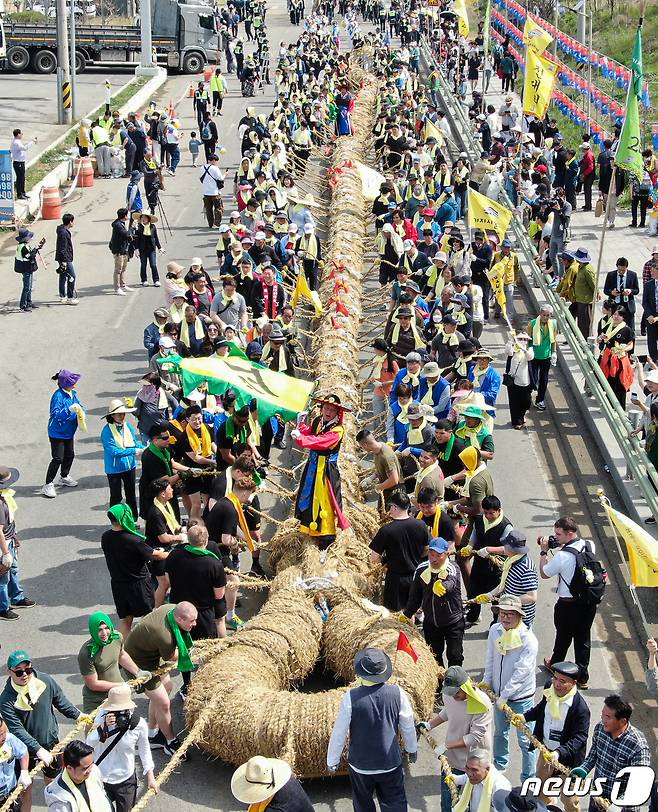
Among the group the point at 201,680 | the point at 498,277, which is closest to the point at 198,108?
the point at 498,277

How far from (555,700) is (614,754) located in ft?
2.23

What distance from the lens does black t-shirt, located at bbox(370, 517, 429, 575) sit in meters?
11.5

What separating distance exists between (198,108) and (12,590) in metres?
23.5

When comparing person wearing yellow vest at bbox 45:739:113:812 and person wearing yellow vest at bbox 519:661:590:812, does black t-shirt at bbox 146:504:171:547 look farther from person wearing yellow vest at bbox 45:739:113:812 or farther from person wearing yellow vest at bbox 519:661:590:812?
person wearing yellow vest at bbox 519:661:590:812

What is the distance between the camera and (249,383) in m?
13.7

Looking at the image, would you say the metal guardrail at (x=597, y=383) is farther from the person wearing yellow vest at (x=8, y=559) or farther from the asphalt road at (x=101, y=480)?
the person wearing yellow vest at (x=8, y=559)

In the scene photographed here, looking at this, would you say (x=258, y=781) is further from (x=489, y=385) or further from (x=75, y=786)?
(x=489, y=385)

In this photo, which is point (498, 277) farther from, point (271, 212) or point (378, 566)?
point (378, 566)

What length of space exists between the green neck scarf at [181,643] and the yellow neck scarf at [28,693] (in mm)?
1102

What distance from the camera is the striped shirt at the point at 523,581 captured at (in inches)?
431

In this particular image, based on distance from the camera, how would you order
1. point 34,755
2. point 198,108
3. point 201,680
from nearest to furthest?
point 34,755
point 201,680
point 198,108

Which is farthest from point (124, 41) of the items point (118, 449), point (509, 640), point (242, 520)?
point (509, 640)

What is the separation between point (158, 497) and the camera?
40.0ft

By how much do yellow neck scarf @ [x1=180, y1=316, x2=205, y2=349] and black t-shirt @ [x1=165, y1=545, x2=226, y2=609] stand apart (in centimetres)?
588
